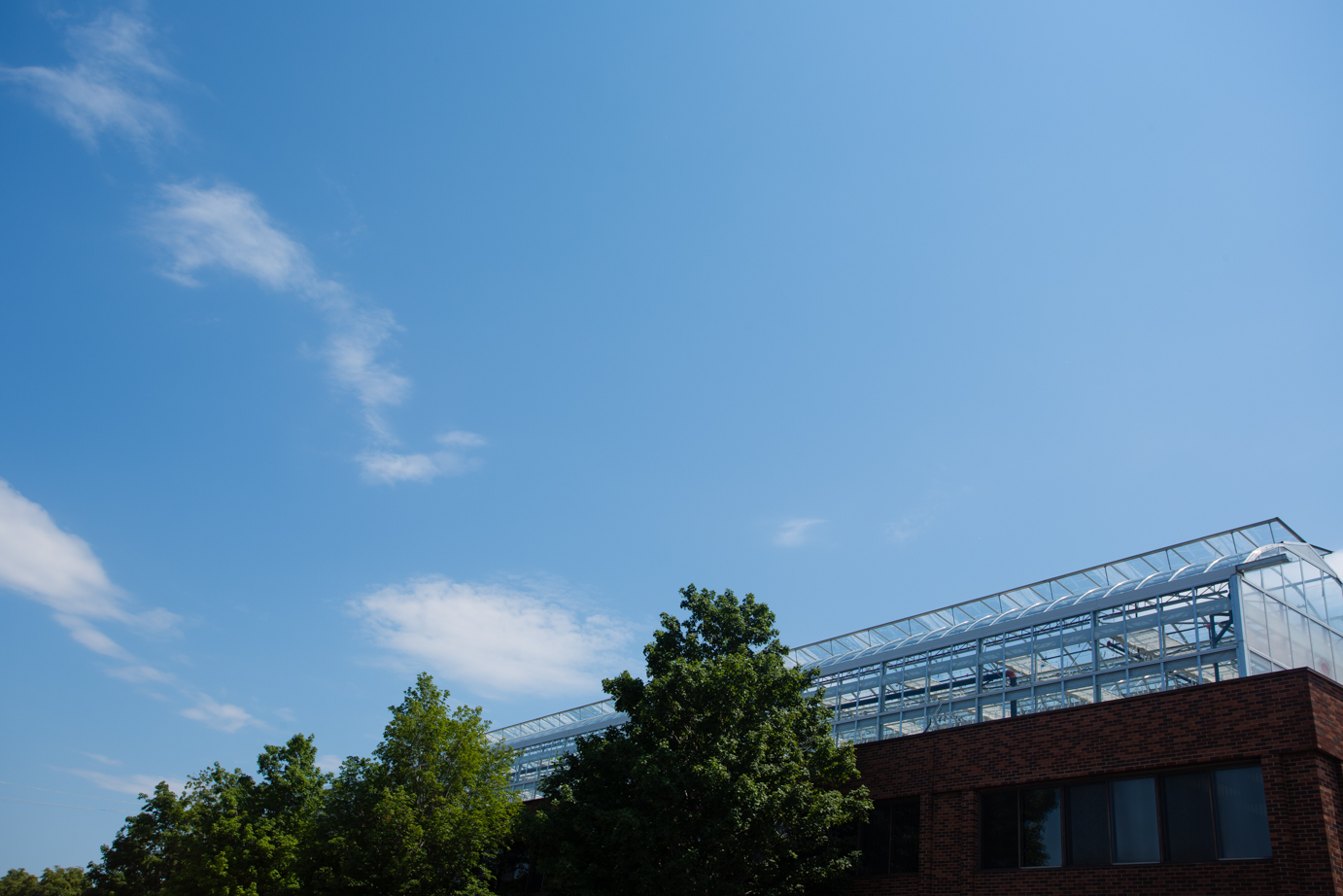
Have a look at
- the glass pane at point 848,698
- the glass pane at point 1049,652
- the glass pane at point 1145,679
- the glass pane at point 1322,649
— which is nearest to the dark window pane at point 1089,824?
the glass pane at point 1145,679

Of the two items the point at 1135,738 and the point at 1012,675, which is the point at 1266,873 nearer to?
the point at 1135,738

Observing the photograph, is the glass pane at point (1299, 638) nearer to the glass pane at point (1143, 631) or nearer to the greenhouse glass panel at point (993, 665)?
the glass pane at point (1143, 631)

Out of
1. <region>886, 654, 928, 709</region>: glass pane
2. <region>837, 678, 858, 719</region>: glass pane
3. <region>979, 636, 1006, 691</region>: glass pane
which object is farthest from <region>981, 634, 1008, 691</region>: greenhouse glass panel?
<region>837, 678, 858, 719</region>: glass pane

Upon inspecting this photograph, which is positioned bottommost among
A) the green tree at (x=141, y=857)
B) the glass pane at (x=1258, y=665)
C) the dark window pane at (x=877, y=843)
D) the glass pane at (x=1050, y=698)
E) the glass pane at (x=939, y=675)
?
the green tree at (x=141, y=857)

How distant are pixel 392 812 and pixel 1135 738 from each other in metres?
19.4

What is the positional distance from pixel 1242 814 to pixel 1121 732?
2.58m

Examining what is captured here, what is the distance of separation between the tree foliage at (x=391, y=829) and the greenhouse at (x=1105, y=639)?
11.8 meters

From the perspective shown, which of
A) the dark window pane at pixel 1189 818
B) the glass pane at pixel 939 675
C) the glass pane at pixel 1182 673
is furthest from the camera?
the glass pane at pixel 939 675

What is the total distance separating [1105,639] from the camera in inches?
891

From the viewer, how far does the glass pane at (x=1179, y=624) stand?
20.7 metres

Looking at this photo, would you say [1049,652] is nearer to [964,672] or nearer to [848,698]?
[964,672]

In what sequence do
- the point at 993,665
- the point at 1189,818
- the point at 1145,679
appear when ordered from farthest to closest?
the point at 993,665 → the point at 1145,679 → the point at 1189,818

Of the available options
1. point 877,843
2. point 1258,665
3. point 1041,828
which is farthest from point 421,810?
point 1258,665

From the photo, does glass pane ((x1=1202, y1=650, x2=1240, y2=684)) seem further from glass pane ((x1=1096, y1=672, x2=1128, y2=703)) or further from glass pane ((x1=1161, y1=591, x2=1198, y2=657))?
glass pane ((x1=1096, y1=672, x2=1128, y2=703))
